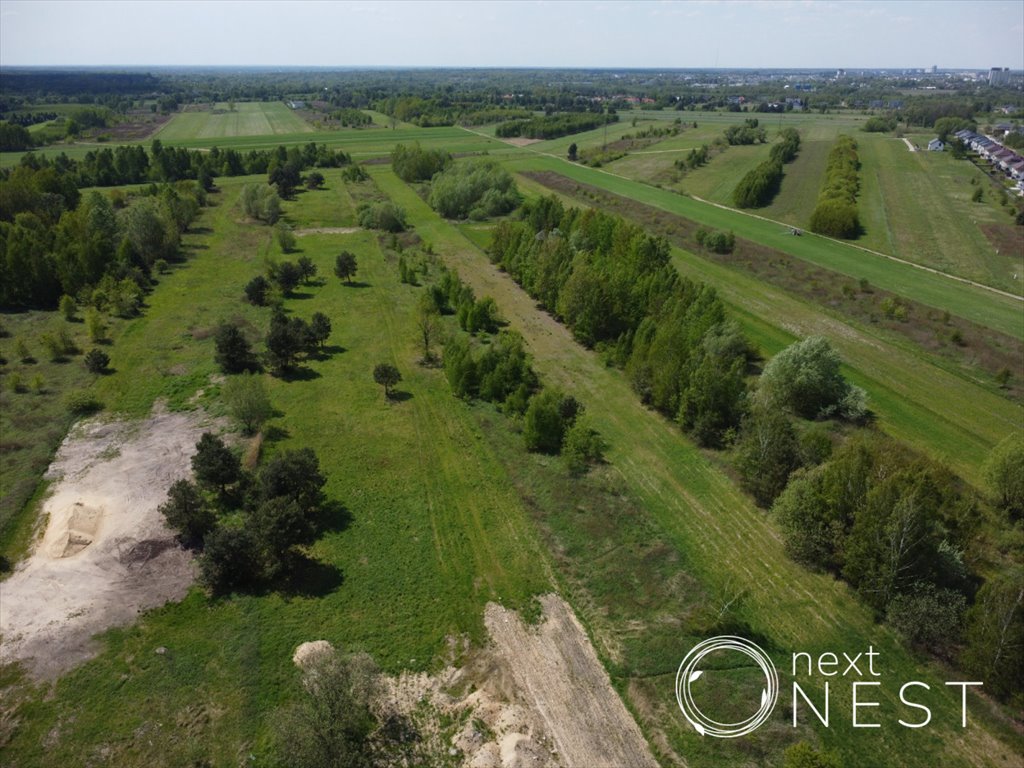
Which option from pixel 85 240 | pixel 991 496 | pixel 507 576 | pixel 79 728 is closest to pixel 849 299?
pixel 991 496

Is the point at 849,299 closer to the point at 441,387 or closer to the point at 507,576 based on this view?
the point at 441,387

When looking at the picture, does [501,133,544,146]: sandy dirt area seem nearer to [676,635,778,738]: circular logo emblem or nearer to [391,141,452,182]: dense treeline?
[391,141,452,182]: dense treeline

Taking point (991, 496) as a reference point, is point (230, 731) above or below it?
below

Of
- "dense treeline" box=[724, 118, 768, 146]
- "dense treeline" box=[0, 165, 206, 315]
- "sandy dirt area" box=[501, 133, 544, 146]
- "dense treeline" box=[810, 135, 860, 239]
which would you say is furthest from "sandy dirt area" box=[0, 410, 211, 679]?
"dense treeline" box=[724, 118, 768, 146]

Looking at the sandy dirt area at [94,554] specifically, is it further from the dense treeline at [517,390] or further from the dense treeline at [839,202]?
the dense treeline at [839,202]

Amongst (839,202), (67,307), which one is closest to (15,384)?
(67,307)
